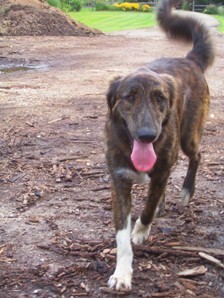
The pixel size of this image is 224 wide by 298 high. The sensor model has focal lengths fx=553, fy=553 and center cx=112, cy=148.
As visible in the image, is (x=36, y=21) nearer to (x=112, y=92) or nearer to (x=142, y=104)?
(x=112, y=92)

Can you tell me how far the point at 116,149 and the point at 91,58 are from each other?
14006 mm

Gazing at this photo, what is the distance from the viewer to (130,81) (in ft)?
13.9

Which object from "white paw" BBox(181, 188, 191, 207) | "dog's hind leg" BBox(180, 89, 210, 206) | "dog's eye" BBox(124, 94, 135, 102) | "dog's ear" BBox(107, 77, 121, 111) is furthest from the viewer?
"white paw" BBox(181, 188, 191, 207)

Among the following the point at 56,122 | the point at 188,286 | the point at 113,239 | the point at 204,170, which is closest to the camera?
the point at 188,286

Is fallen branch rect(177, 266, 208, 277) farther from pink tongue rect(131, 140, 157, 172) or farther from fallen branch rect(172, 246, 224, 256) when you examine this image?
pink tongue rect(131, 140, 157, 172)

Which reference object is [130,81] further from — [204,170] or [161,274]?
[204,170]

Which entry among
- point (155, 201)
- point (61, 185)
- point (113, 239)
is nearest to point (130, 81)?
point (155, 201)

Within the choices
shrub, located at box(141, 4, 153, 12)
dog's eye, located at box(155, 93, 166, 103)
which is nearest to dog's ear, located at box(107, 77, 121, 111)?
dog's eye, located at box(155, 93, 166, 103)

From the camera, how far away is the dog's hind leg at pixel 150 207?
4.68 metres

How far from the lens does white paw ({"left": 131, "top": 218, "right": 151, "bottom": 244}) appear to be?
4.83 m

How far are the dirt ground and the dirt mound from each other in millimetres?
16784

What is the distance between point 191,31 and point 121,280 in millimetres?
3332

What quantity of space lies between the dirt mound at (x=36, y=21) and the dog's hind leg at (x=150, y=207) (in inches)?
912

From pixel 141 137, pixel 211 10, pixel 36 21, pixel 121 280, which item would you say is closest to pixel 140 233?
pixel 121 280
